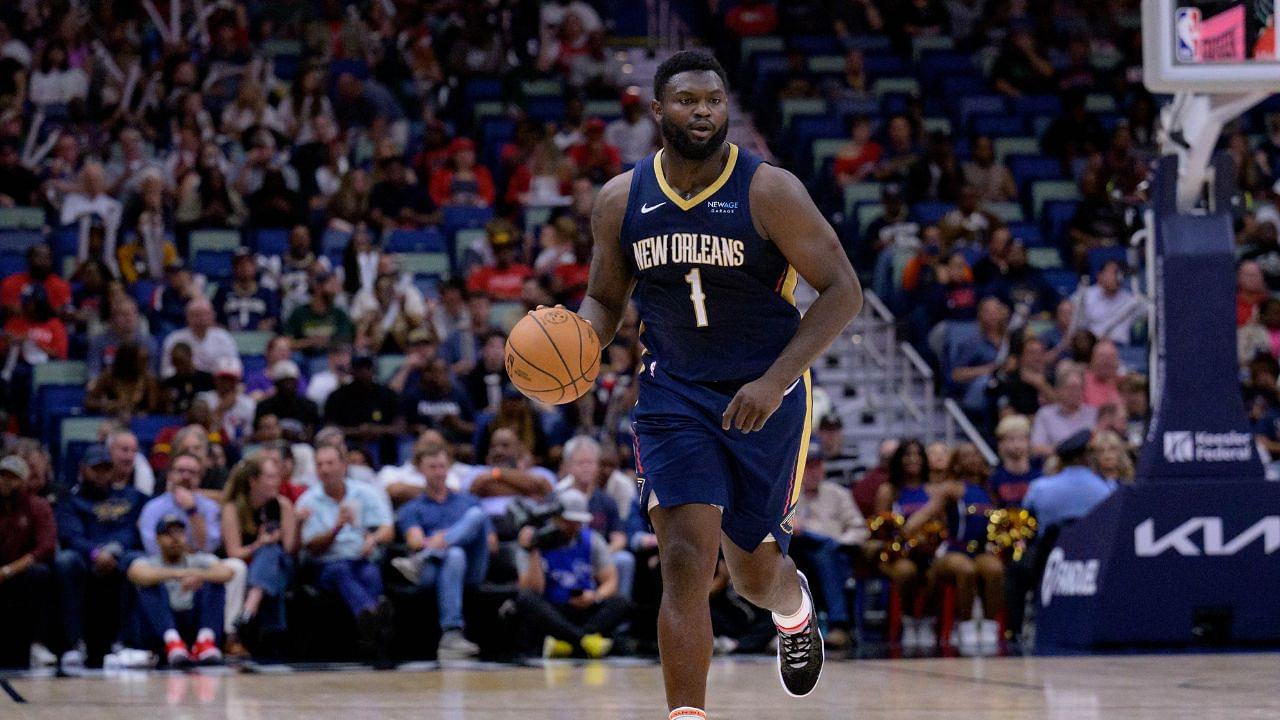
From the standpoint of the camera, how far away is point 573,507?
35.3ft

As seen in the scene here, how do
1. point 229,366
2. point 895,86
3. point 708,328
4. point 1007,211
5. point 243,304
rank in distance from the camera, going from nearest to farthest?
point 708,328
point 229,366
point 243,304
point 1007,211
point 895,86

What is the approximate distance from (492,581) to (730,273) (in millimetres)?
6054

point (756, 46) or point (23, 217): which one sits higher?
point (756, 46)

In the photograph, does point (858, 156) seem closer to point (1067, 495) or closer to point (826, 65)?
point (826, 65)

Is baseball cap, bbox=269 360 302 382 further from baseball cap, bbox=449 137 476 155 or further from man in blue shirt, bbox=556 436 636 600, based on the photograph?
baseball cap, bbox=449 137 476 155

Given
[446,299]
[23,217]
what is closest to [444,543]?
[446,299]

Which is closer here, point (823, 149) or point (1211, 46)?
point (1211, 46)

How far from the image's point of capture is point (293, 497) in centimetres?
1120

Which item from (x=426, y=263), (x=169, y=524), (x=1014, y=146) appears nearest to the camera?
(x=169, y=524)

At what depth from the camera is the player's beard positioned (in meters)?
5.21

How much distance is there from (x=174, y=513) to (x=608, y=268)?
19.2 ft

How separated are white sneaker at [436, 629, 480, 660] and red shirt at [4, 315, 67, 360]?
4.52 metres

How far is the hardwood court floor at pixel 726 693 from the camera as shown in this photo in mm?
6770

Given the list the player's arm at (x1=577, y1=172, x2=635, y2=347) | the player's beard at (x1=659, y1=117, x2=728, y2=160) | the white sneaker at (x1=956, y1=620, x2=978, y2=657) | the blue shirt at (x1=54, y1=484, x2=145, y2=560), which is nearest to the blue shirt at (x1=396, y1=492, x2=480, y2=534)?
the blue shirt at (x1=54, y1=484, x2=145, y2=560)
